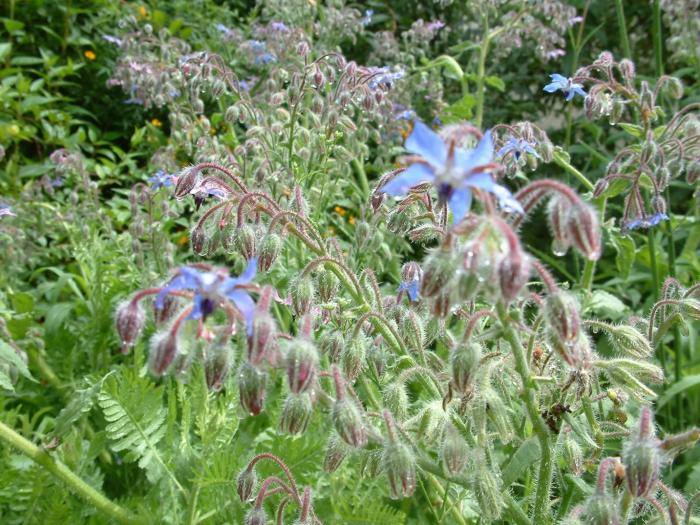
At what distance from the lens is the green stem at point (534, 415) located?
1.11 metres

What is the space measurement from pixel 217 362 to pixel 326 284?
0.52m

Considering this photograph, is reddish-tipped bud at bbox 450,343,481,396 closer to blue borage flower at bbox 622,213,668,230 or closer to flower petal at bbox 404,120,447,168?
flower petal at bbox 404,120,447,168

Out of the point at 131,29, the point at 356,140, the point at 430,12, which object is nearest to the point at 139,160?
the point at 131,29

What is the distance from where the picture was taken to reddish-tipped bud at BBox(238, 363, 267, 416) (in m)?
1.15

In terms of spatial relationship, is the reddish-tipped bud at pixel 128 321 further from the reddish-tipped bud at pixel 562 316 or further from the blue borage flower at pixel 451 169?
the reddish-tipped bud at pixel 562 316

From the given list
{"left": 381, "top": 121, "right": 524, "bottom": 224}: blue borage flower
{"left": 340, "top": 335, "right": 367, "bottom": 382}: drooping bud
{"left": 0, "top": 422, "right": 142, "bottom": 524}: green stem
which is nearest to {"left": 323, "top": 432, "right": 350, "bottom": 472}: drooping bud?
{"left": 340, "top": 335, "right": 367, "bottom": 382}: drooping bud

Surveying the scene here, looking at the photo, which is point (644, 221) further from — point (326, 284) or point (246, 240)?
point (246, 240)

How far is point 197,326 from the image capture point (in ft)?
3.70

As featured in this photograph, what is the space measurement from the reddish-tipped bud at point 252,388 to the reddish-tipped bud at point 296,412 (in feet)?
0.23

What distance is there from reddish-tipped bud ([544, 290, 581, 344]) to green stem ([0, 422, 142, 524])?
1240mm

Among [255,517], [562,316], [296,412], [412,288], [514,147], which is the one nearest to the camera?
[562,316]

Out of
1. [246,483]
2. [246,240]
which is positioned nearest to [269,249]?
[246,240]

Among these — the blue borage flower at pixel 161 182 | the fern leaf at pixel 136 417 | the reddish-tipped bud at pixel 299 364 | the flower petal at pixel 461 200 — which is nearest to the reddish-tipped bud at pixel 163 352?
the reddish-tipped bud at pixel 299 364

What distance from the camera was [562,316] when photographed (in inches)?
43.1
